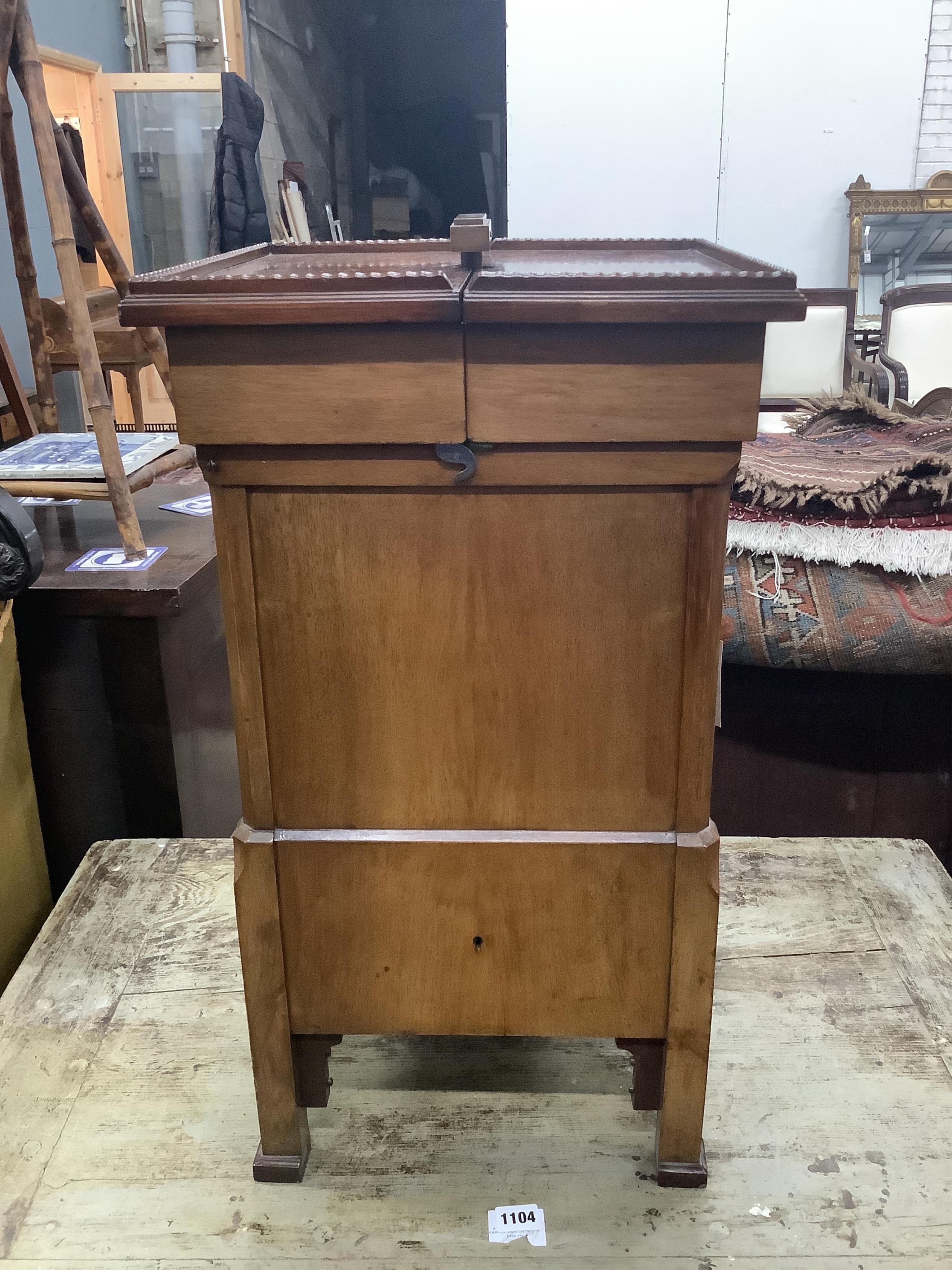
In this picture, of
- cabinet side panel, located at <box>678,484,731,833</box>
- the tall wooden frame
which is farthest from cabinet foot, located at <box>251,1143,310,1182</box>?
the tall wooden frame

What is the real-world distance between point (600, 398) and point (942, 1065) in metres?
0.86

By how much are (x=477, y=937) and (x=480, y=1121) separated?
0.86ft

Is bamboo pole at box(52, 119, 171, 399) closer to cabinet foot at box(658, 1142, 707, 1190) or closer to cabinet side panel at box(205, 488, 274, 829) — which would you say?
cabinet side panel at box(205, 488, 274, 829)

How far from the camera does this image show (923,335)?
3.95m

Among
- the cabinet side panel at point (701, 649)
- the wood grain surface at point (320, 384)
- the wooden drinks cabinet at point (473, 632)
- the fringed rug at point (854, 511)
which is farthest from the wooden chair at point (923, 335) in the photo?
the wood grain surface at point (320, 384)

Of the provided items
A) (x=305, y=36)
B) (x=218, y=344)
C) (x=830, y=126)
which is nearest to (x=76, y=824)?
(x=218, y=344)

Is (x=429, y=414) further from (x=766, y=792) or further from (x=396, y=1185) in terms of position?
(x=766, y=792)

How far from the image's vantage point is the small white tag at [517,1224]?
38.9 inches

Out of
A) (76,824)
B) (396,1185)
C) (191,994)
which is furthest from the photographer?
(76,824)

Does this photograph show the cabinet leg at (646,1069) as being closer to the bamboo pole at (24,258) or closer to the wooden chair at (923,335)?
the bamboo pole at (24,258)

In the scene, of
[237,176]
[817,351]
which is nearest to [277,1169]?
[817,351]

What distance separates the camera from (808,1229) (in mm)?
991

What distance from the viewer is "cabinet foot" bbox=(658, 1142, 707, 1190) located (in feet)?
3.43

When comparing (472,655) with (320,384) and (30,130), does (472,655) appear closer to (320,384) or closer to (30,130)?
(320,384)
